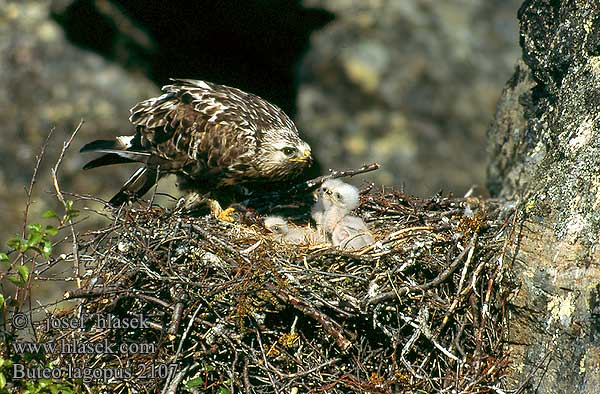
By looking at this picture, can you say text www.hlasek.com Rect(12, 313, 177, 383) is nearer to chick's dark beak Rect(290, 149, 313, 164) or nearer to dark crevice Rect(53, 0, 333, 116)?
chick's dark beak Rect(290, 149, 313, 164)

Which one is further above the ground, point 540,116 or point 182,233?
point 540,116

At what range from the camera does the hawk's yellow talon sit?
732cm

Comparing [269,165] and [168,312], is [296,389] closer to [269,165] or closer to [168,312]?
[168,312]

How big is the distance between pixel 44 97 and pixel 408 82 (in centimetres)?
595

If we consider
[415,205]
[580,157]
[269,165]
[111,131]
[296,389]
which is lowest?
[296,389]

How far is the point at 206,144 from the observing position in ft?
24.3

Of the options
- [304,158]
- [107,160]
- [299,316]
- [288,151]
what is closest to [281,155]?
[288,151]

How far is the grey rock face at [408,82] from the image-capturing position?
15469 millimetres

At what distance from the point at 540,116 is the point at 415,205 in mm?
1113

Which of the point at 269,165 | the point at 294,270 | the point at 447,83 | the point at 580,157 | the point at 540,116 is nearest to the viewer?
the point at 580,157

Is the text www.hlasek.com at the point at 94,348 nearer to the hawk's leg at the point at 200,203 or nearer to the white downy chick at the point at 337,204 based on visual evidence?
the white downy chick at the point at 337,204

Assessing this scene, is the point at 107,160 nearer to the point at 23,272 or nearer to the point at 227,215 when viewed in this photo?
the point at 227,215

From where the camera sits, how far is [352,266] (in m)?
6.18

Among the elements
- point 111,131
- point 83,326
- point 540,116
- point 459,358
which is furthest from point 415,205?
point 111,131
